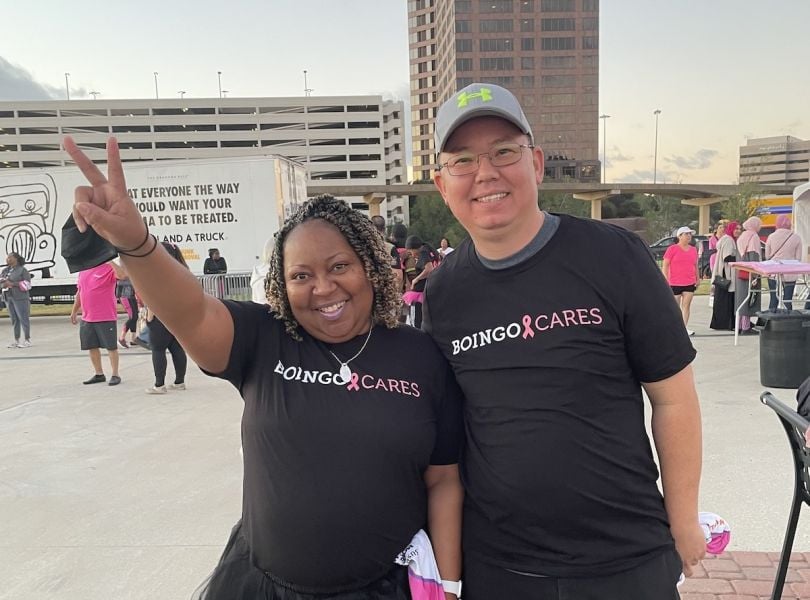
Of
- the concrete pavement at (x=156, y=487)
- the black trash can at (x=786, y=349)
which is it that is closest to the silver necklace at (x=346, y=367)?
the concrete pavement at (x=156, y=487)

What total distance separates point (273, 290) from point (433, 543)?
2.78 ft

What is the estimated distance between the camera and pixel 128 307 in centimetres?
1026

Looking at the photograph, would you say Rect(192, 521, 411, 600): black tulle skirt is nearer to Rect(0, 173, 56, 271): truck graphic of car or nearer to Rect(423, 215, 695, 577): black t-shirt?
Rect(423, 215, 695, 577): black t-shirt

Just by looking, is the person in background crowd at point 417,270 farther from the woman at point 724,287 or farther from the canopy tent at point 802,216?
the canopy tent at point 802,216

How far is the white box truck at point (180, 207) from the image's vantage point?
580 inches

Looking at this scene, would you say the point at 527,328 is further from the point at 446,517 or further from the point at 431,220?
the point at 431,220

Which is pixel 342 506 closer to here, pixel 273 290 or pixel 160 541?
pixel 273 290

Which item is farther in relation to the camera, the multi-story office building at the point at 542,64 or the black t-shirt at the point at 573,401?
the multi-story office building at the point at 542,64

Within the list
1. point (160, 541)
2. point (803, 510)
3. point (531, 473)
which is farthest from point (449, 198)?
point (803, 510)

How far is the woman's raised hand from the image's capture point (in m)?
1.32

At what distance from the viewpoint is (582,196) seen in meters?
51.8

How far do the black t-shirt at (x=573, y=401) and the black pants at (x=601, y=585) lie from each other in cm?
3

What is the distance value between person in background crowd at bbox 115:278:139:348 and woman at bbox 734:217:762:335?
391 inches

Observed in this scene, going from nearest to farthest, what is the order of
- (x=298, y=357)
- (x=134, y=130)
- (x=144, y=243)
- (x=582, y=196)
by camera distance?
(x=144, y=243) → (x=298, y=357) → (x=582, y=196) → (x=134, y=130)
